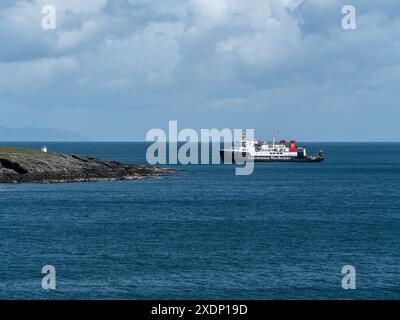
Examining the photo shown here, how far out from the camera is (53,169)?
140m

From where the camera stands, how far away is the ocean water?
47469 mm

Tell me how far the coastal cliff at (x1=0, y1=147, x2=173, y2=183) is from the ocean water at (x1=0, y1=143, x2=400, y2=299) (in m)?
10.3

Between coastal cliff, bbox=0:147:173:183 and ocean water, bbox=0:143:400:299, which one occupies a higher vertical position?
coastal cliff, bbox=0:147:173:183

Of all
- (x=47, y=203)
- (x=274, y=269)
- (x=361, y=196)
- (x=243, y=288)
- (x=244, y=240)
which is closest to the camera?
(x=243, y=288)

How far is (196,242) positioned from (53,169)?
8103 centimetres

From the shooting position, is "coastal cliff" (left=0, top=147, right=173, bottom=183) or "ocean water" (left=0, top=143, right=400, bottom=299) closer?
"ocean water" (left=0, top=143, right=400, bottom=299)

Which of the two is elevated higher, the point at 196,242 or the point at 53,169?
the point at 53,169

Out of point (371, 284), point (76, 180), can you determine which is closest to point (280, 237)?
point (371, 284)

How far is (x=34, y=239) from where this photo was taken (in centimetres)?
6769

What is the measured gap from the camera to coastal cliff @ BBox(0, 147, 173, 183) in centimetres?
13400
